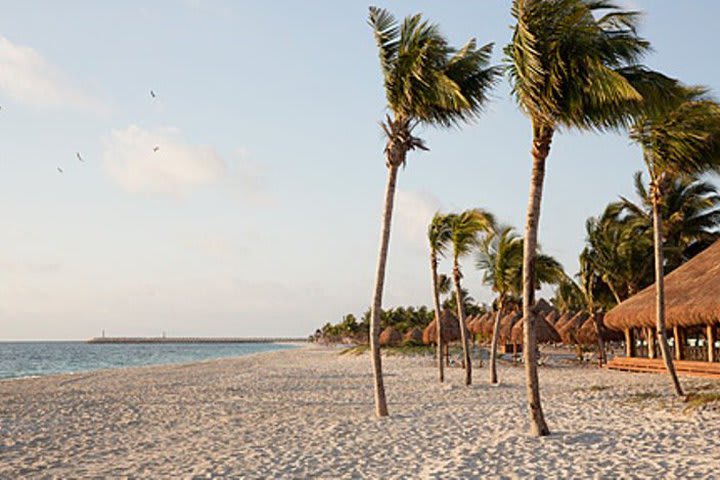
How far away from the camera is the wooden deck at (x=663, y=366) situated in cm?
2086

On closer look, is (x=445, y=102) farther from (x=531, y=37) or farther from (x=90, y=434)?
(x=90, y=434)

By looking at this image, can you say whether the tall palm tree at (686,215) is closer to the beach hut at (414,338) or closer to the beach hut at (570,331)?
the beach hut at (570,331)

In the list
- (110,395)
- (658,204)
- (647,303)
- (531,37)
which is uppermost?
(531,37)

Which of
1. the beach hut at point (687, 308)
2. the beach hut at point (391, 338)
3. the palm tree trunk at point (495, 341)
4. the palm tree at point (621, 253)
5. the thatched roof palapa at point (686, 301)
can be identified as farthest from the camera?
the beach hut at point (391, 338)

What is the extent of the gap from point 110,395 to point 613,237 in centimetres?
→ 2379

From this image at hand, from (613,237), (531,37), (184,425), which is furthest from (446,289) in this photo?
(531,37)

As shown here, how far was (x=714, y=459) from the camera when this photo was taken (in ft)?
24.9

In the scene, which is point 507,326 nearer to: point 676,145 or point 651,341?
point 651,341

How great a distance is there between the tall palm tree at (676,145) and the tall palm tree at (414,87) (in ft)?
11.6

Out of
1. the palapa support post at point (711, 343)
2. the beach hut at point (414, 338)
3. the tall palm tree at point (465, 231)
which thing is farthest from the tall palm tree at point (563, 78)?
the beach hut at point (414, 338)

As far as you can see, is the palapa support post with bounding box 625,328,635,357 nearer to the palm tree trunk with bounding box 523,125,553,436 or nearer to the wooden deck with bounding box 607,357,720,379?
the wooden deck with bounding box 607,357,720,379

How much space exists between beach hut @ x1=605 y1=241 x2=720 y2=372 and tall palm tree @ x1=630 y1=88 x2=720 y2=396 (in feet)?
22.7

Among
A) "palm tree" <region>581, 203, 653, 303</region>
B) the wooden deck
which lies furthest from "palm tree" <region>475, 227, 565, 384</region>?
"palm tree" <region>581, 203, 653, 303</region>

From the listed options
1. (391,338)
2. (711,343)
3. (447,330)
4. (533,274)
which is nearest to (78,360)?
(391,338)
